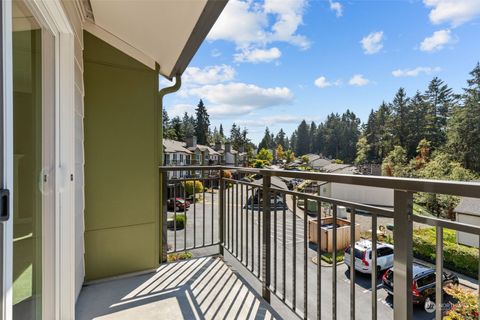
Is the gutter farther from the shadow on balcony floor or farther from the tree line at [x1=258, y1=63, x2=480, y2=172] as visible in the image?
the tree line at [x1=258, y1=63, x2=480, y2=172]

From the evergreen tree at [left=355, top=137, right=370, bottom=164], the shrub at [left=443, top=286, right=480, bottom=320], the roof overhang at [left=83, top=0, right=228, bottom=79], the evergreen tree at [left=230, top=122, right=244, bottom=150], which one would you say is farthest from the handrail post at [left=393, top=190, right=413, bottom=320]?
the evergreen tree at [left=355, top=137, right=370, bottom=164]

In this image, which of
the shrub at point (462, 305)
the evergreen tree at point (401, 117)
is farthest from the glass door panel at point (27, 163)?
the evergreen tree at point (401, 117)

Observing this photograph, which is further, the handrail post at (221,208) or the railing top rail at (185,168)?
the handrail post at (221,208)

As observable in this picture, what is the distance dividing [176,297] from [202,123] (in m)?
35.2

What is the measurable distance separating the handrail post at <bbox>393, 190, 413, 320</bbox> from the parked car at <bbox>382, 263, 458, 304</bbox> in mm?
49

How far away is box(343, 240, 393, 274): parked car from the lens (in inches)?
46.9

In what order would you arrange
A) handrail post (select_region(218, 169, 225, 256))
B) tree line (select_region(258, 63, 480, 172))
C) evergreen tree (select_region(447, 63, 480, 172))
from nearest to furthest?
handrail post (select_region(218, 169, 225, 256))
evergreen tree (select_region(447, 63, 480, 172))
tree line (select_region(258, 63, 480, 172))

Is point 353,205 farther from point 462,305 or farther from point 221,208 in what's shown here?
point 221,208

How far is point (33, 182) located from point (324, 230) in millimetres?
1567

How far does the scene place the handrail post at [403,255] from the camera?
3.08 ft

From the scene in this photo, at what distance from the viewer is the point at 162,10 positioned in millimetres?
1788

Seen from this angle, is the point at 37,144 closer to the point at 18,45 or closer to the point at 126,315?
the point at 18,45

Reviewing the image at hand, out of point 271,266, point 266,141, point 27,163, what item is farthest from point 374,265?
point 266,141

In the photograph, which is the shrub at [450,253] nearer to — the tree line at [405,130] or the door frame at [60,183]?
the door frame at [60,183]
